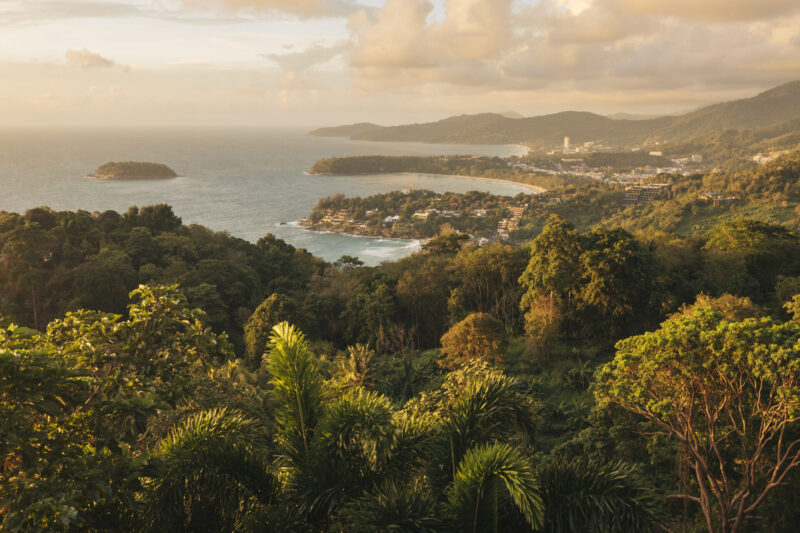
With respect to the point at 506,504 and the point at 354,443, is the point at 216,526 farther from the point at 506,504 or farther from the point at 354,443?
the point at 506,504

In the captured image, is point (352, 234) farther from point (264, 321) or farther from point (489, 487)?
point (489, 487)

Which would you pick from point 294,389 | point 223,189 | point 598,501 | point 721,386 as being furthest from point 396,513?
point 223,189

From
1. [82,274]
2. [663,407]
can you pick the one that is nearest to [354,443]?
[663,407]

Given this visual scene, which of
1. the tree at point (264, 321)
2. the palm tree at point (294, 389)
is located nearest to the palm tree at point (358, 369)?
the palm tree at point (294, 389)

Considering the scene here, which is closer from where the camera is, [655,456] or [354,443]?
[354,443]

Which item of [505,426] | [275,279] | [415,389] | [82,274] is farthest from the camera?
[275,279]

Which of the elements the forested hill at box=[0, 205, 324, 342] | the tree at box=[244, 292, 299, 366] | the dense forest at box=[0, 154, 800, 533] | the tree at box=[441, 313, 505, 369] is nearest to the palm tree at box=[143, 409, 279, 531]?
the dense forest at box=[0, 154, 800, 533]
